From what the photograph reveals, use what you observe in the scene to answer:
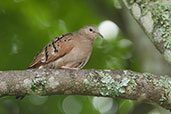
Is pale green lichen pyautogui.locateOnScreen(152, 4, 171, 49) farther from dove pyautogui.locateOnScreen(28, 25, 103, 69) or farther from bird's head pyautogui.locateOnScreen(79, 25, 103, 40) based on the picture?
bird's head pyautogui.locateOnScreen(79, 25, 103, 40)

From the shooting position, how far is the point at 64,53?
15.7ft

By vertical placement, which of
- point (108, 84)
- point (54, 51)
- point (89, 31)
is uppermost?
point (54, 51)

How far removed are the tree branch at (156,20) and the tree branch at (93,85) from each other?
363 mm

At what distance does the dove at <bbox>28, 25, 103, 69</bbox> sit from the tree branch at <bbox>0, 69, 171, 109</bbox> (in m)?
1.55

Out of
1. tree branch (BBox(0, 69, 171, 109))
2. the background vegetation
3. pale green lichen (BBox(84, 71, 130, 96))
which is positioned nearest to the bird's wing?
the background vegetation

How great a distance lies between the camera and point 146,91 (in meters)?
3.08

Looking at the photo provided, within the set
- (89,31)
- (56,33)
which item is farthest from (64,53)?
(56,33)

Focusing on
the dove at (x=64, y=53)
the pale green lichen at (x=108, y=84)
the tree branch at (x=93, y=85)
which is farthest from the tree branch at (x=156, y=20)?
the dove at (x=64, y=53)

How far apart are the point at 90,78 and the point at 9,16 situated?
3255mm

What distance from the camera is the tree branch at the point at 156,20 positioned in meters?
3.29

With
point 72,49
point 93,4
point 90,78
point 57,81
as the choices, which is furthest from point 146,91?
point 93,4

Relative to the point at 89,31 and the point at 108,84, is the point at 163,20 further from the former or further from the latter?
the point at 89,31

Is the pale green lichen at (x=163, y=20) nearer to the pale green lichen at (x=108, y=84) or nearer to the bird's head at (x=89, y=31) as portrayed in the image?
the pale green lichen at (x=108, y=84)

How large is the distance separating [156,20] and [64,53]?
1.80m
